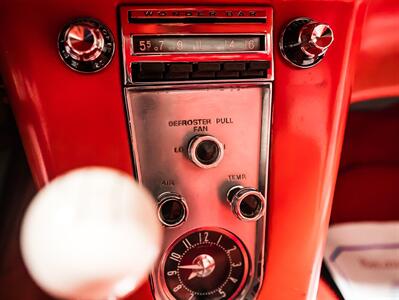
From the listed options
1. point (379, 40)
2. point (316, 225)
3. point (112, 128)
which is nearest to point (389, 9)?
point (379, 40)

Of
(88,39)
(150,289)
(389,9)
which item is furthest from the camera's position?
(389,9)

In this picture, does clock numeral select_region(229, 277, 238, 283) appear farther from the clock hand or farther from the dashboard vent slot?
the dashboard vent slot

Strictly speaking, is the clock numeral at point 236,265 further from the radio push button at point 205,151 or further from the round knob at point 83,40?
the round knob at point 83,40

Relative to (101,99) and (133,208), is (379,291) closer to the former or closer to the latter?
(133,208)

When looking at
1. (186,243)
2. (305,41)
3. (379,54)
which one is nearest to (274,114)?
(305,41)

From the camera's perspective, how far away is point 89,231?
56 centimetres

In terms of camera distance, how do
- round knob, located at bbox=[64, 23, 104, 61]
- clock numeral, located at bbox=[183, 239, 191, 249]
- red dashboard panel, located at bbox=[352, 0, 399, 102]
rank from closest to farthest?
round knob, located at bbox=[64, 23, 104, 61]
clock numeral, located at bbox=[183, 239, 191, 249]
red dashboard panel, located at bbox=[352, 0, 399, 102]

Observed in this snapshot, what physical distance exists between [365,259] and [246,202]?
37cm

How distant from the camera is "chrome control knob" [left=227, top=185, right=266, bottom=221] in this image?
0.61 m

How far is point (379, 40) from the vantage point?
31.4 inches

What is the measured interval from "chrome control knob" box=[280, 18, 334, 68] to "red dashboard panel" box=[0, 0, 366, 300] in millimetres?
10

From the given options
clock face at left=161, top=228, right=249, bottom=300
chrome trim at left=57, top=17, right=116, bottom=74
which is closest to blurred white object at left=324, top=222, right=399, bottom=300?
clock face at left=161, top=228, right=249, bottom=300

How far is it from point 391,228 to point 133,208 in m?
0.62

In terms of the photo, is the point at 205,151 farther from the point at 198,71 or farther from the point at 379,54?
the point at 379,54
